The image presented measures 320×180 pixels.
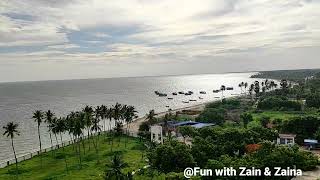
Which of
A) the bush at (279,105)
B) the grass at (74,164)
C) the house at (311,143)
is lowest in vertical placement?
the grass at (74,164)

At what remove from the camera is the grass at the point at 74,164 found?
81569 millimetres

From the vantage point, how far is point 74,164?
304ft

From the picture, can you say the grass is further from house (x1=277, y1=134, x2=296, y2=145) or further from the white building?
house (x1=277, y1=134, x2=296, y2=145)

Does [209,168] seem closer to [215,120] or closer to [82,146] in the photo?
[82,146]

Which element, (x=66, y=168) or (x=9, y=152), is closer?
(x=66, y=168)

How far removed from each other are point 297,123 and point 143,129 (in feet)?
173

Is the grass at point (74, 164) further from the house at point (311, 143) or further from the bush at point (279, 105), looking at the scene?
the bush at point (279, 105)

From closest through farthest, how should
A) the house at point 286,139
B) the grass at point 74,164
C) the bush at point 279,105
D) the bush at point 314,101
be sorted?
the grass at point 74,164 < the house at point 286,139 < the bush at point 279,105 < the bush at point 314,101

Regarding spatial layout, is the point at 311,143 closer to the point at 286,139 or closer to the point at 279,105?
the point at 286,139

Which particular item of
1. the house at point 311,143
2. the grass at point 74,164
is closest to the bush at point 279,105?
the house at point 311,143

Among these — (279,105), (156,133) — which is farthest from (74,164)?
(279,105)

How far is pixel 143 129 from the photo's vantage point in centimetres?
13038

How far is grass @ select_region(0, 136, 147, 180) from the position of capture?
268ft

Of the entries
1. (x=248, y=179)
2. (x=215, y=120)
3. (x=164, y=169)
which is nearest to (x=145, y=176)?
(x=164, y=169)
